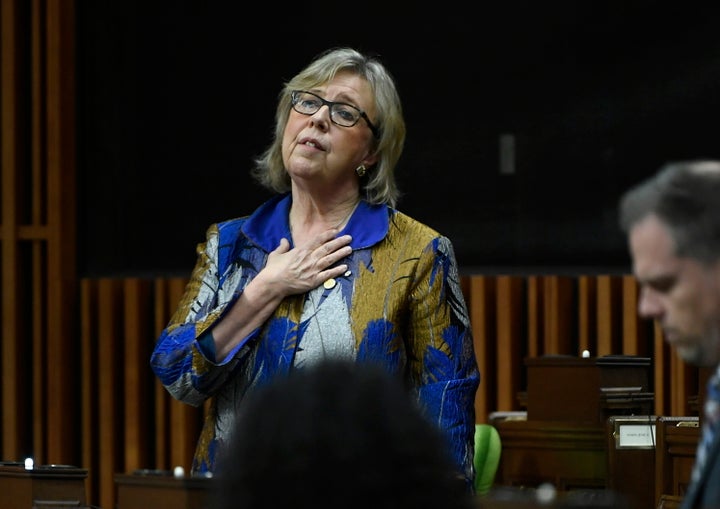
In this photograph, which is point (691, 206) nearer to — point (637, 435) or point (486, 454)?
point (637, 435)

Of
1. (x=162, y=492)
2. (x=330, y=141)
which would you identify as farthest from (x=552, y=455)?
(x=162, y=492)

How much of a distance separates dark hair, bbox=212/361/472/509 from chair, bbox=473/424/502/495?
11.1 ft

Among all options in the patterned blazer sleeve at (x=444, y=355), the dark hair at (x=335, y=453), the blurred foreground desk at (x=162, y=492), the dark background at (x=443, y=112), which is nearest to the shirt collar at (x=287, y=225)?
the patterned blazer sleeve at (x=444, y=355)

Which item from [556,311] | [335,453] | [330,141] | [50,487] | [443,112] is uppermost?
[443,112]

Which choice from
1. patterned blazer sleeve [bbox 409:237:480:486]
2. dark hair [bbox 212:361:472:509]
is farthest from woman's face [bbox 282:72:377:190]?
dark hair [bbox 212:361:472:509]

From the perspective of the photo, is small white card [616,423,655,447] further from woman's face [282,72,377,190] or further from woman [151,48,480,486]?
woman's face [282,72,377,190]

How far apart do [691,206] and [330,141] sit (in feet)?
4.80

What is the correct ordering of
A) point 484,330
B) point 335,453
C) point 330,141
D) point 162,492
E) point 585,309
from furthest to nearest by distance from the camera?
point 484,330, point 585,309, point 330,141, point 162,492, point 335,453

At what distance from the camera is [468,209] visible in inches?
242

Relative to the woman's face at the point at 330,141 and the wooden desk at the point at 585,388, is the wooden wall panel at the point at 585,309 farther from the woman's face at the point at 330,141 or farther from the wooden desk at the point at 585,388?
the woman's face at the point at 330,141

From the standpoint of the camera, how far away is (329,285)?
306cm

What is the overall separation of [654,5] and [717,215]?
4.31 metres

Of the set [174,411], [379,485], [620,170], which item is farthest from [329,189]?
[174,411]

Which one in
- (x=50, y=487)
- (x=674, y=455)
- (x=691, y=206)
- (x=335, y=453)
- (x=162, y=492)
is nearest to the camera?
(x=335, y=453)
